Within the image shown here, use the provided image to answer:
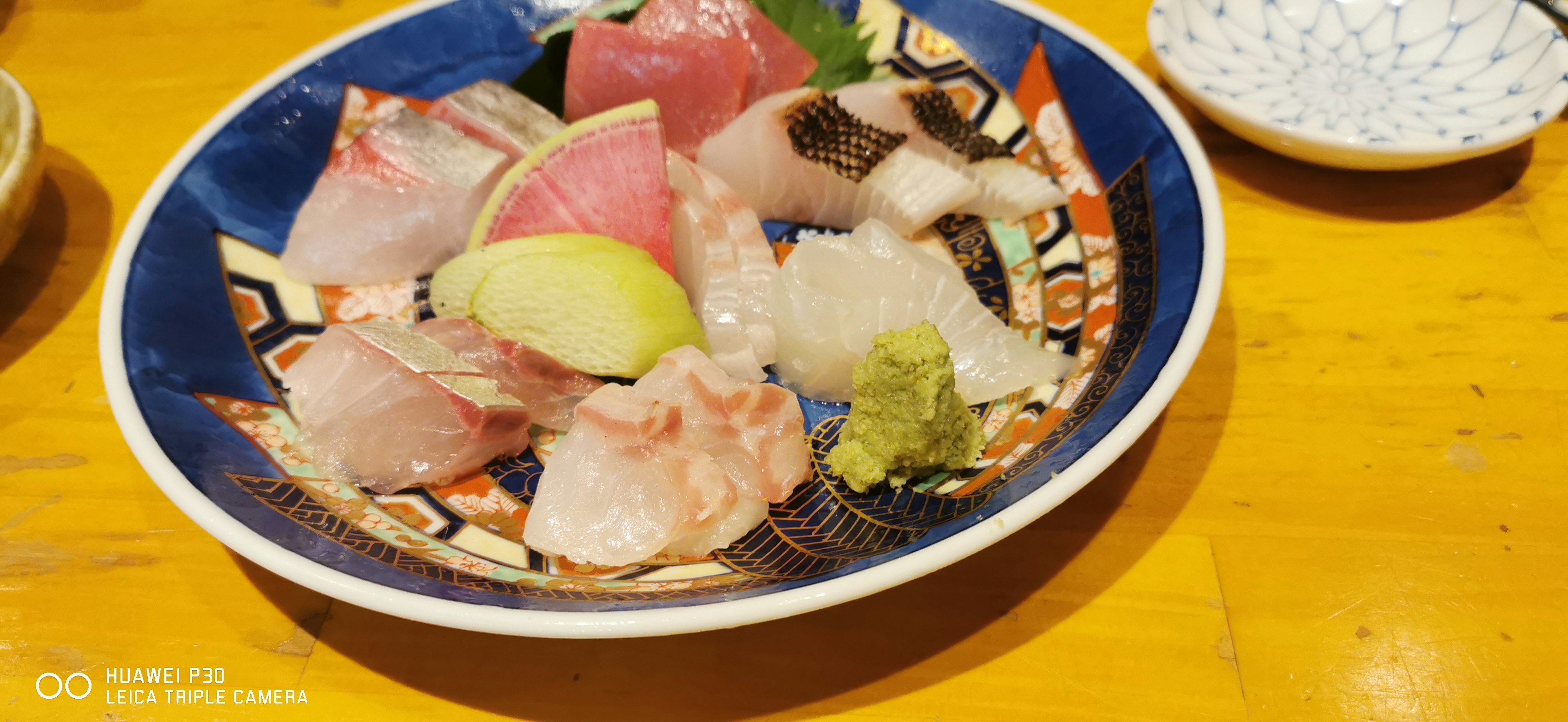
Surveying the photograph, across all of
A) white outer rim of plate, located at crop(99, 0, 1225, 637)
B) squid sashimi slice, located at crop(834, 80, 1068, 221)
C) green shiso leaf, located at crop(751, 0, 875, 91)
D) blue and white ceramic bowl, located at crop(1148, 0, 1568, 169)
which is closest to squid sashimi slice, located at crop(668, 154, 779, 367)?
squid sashimi slice, located at crop(834, 80, 1068, 221)

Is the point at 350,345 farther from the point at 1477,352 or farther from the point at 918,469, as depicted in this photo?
Answer: the point at 1477,352

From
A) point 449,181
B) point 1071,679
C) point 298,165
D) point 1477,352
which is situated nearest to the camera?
point 1071,679

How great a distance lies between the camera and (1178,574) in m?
1.38

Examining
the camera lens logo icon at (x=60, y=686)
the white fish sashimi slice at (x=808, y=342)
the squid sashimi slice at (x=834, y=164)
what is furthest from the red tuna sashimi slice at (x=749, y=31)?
the camera lens logo icon at (x=60, y=686)

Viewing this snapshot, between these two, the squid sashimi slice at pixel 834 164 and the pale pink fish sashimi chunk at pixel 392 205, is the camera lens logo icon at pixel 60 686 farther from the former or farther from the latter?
the squid sashimi slice at pixel 834 164

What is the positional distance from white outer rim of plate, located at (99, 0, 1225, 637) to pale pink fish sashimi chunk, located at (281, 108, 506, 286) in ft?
1.32

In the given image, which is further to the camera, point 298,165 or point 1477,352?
point 298,165

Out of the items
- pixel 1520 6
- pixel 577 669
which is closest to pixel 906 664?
pixel 577 669

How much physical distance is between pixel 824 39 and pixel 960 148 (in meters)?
0.58

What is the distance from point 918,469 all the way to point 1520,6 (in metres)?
2.12

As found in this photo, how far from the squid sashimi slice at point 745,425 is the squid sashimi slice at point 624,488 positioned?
3cm

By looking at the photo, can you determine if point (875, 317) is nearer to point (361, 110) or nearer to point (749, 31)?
point (749, 31)

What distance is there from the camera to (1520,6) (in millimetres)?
2170

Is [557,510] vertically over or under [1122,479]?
over
